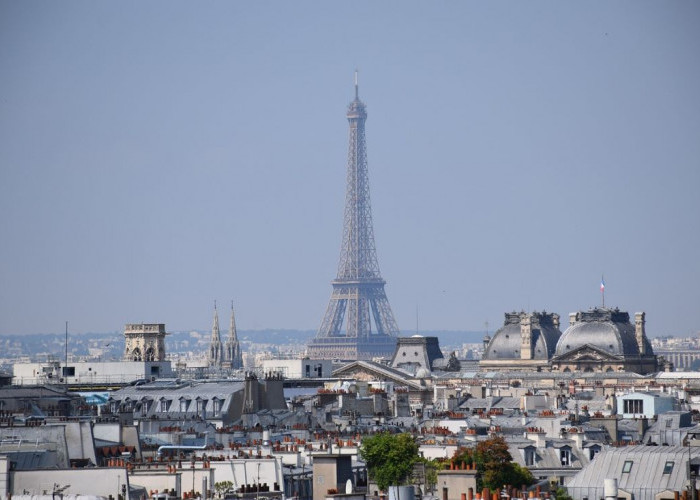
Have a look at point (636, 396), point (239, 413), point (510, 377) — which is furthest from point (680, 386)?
point (239, 413)

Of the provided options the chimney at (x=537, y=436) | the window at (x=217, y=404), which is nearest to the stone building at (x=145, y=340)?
the window at (x=217, y=404)

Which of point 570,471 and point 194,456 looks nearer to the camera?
point 194,456

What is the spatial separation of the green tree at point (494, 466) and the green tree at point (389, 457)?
118cm

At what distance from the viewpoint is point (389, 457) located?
62188 millimetres

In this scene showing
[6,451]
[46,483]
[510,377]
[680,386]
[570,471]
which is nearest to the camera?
[46,483]

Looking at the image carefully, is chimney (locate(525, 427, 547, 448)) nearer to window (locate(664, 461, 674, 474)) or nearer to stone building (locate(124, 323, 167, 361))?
window (locate(664, 461, 674, 474))

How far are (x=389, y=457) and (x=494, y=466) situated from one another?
270cm

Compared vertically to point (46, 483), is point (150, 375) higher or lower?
higher

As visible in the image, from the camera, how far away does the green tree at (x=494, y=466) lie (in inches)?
2330

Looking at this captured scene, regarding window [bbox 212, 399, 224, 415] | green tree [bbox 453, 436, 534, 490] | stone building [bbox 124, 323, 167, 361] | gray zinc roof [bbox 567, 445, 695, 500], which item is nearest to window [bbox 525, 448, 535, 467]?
green tree [bbox 453, 436, 534, 490]

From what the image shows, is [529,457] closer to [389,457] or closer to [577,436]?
[577,436]

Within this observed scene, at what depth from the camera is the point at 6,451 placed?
5397 cm

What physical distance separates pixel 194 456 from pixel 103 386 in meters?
65.1

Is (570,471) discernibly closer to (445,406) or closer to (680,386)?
(445,406)
